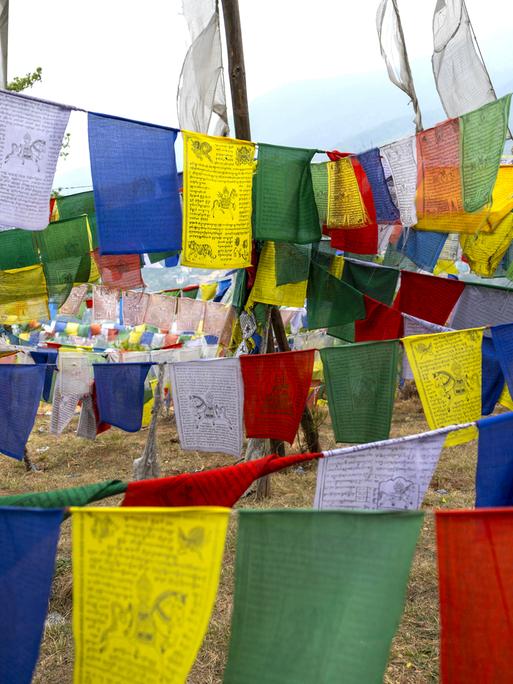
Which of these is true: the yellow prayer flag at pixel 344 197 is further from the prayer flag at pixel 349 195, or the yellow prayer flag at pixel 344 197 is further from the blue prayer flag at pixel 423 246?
the blue prayer flag at pixel 423 246

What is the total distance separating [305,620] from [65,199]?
5.31 metres

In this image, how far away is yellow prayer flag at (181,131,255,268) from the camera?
12.9 ft

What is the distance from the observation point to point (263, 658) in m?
1.73

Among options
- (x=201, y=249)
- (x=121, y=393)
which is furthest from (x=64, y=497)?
(x=121, y=393)

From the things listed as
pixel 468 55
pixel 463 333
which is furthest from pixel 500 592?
pixel 468 55

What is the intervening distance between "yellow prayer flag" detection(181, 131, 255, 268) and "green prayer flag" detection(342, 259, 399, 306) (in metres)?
2.19

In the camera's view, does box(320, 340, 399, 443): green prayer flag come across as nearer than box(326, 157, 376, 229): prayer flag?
Yes

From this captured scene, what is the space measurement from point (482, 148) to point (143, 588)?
3.34 meters

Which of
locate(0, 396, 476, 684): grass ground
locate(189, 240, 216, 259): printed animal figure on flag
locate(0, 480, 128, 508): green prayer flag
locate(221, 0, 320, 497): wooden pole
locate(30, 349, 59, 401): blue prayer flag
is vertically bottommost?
locate(0, 396, 476, 684): grass ground

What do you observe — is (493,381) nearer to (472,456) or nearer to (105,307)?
(472,456)

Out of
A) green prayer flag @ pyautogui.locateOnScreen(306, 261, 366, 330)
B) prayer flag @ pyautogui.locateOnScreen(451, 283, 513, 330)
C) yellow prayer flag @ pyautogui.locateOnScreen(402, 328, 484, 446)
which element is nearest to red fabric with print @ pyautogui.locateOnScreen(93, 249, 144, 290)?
green prayer flag @ pyautogui.locateOnScreen(306, 261, 366, 330)

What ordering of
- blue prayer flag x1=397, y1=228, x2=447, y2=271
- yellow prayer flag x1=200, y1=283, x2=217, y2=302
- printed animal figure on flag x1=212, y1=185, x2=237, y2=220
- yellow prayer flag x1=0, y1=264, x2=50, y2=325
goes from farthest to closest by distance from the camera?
yellow prayer flag x1=200, y1=283, x2=217, y2=302, blue prayer flag x1=397, y1=228, x2=447, y2=271, yellow prayer flag x1=0, y1=264, x2=50, y2=325, printed animal figure on flag x1=212, y1=185, x2=237, y2=220

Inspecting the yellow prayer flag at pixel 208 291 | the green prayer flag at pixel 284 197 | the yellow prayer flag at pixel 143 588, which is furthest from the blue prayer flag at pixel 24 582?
the yellow prayer flag at pixel 208 291

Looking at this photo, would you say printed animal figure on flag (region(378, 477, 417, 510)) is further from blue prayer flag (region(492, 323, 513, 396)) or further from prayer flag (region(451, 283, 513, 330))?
prayer flag (region(451, 283, 513, 330))
